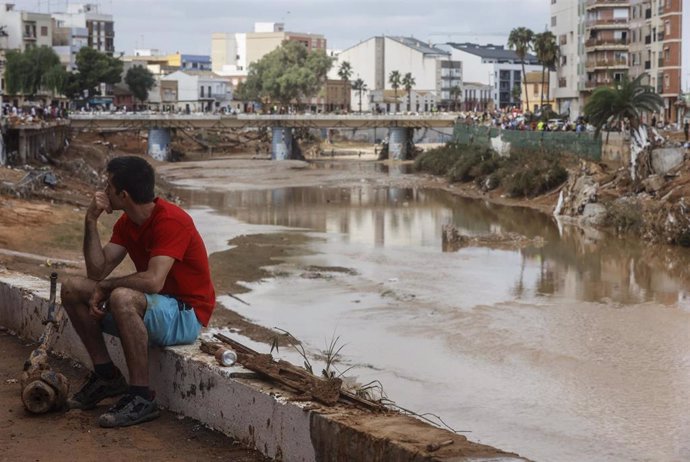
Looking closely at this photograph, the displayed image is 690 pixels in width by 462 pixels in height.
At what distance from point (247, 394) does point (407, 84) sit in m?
118

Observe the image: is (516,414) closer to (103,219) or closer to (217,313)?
(217,313)

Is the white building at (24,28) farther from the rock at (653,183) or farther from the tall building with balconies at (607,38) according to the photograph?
the rock at (653,183)

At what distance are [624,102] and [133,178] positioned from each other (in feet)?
132

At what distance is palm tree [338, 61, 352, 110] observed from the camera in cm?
12850

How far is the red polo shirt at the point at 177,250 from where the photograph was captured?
21.6ft

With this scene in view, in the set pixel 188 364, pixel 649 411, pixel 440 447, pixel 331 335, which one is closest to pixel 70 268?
pixel 331 335

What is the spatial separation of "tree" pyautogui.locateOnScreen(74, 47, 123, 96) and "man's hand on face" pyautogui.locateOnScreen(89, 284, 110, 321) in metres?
94.8

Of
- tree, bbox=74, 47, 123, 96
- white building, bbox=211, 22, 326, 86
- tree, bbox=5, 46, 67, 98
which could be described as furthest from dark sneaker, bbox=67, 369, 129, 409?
white building, bbox=211, 22, 326, 86

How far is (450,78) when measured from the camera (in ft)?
422

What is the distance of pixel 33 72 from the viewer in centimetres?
8875

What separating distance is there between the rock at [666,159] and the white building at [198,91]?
82.5 m

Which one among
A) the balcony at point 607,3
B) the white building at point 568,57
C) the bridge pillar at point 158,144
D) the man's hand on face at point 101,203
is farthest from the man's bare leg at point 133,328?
the white building at point 568,57

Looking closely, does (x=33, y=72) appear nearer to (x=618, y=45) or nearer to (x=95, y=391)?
(x=618, y=45)

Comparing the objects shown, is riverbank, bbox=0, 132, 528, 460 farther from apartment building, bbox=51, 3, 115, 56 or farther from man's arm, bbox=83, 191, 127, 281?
apartment building, bbox=51, 3, 115, 56
